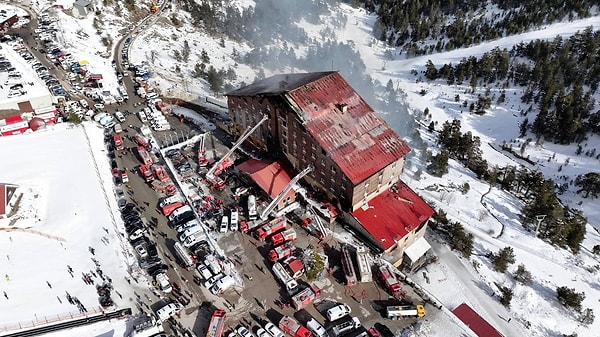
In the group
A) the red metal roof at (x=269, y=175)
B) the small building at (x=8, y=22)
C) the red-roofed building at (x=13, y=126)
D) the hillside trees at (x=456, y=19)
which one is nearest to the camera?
the red metal roof at (x=269, y=175)

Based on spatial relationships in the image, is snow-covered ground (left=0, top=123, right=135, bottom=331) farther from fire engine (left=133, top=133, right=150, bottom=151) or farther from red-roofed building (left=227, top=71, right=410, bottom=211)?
red-roofed building (left=227, top=71, right=410, bottom=211)

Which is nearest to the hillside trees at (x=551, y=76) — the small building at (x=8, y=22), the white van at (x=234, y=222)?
the white van at (x=234, y=222)

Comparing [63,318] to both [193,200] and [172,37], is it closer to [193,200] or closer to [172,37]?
[193,200]

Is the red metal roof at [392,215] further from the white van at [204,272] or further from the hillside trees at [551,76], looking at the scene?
the hillside trees at [551,76]

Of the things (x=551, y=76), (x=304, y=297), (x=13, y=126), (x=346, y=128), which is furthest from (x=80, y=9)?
(x=551, y=76)

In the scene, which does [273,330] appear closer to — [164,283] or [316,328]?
[316,328]

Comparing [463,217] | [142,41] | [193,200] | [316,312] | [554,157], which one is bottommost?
[554,157]

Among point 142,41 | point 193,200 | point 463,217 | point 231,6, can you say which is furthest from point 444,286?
point 231,6
